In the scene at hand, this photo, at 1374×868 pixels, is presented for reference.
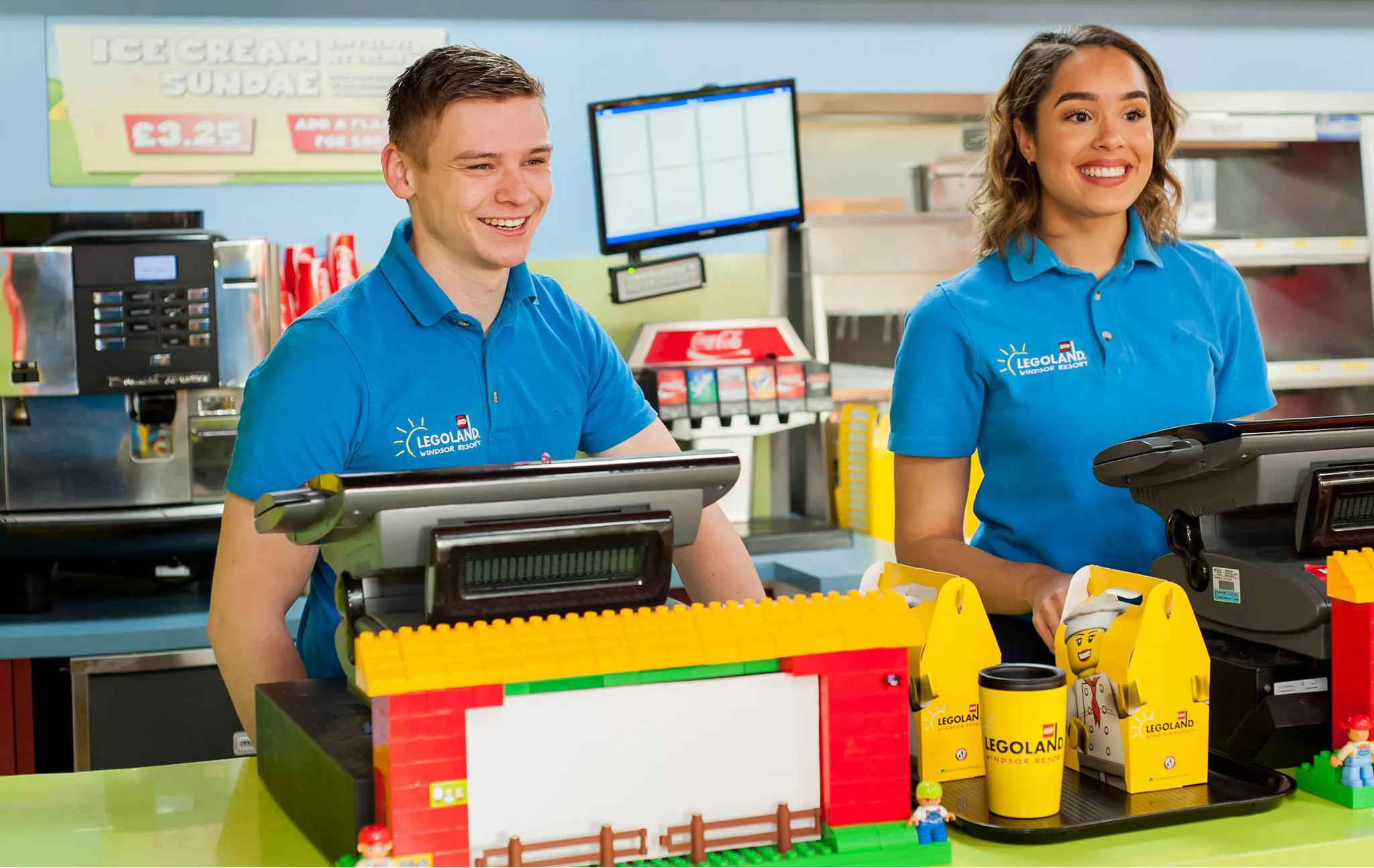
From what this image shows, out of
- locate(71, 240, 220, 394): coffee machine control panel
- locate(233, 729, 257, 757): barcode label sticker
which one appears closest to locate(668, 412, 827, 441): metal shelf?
locate(71, 240, 220, 394): coffee machine control panel

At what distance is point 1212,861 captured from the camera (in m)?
1.29

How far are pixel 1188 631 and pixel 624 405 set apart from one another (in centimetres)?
95

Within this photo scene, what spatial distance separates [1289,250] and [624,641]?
3.55m

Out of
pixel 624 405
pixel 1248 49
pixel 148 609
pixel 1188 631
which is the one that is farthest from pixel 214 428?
pixel 1248 49

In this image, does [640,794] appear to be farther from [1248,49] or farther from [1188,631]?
[1248,49]

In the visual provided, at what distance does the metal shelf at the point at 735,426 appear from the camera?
3660 mm

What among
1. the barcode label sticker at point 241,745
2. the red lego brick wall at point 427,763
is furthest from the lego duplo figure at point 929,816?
the barcode label sticker at point 241,745

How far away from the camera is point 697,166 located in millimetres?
3922

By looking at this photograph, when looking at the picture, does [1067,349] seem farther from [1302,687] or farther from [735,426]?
[735,426]

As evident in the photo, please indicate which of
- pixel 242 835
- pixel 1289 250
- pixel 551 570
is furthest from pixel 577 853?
pixel 1289 250

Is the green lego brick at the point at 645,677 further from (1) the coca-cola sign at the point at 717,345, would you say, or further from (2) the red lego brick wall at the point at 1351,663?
(1) the coca-cola sign at the point at 717,345

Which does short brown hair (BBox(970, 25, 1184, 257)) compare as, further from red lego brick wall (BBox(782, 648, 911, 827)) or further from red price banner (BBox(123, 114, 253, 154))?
red price banner (BBox(123, 114, 253, 154))

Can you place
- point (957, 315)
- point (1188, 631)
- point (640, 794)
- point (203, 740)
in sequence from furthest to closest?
→ point (203, 740)
point (957, 315)
point (1188, 631)
point (640, 794)

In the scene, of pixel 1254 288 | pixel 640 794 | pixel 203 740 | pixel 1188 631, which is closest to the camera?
pixel 640 794
